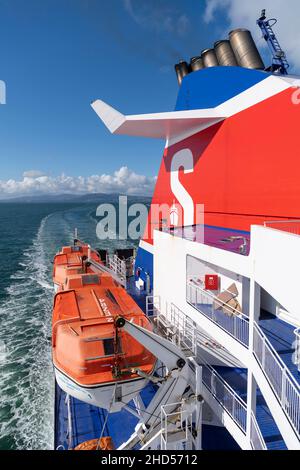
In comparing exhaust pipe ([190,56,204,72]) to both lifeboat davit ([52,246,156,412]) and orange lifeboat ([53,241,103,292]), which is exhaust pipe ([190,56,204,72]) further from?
lifeboat davit ([52,246,156,412])

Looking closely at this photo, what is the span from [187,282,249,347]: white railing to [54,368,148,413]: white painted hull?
2157mm

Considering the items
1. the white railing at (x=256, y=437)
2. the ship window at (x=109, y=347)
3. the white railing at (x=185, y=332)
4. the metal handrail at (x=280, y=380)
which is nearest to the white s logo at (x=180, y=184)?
→ the white railing at (x=185, y=332)

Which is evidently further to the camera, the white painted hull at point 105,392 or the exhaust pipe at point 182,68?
the exhaust pipe at point 182,68

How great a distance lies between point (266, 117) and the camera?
7.25 m

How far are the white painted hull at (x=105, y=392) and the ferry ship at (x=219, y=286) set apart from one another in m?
0.04

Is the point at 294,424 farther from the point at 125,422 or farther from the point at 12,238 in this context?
the point at 12,238

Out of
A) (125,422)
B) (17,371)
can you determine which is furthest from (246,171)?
(17,371)

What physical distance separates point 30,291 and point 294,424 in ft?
55.3

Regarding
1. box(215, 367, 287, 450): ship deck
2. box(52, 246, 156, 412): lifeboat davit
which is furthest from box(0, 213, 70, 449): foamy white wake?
box(215, 367, 287, 450): ship deck

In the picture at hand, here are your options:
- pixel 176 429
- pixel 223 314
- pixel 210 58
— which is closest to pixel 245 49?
pixel 210 58

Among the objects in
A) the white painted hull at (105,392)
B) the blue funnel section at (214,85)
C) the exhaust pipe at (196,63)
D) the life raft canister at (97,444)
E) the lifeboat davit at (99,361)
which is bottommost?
the life raft canister at (97,444)

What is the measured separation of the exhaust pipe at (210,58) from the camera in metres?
10.6

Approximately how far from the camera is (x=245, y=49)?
9312 millimetres

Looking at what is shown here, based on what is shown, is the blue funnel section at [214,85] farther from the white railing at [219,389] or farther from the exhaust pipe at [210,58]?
the white railing at [219,389]
